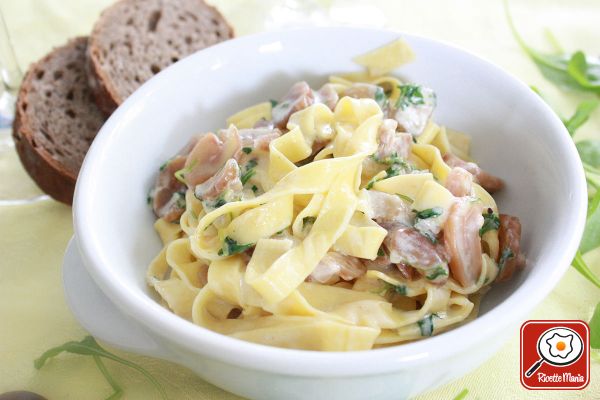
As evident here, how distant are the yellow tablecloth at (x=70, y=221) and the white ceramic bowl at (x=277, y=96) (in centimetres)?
34

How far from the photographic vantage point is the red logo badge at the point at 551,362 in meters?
2.63

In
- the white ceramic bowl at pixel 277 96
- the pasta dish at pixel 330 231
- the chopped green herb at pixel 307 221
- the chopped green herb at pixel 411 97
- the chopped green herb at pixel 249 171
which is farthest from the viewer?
the chopped green herb at pixel 411 97

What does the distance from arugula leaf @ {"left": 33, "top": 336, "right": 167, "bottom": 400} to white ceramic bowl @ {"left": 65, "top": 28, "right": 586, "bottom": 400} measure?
0.30m

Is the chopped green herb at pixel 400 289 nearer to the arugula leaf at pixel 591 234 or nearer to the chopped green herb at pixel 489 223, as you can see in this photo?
the chopped green herb at pixel 489 223

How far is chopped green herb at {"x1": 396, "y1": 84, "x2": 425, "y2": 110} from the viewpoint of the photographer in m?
3.12

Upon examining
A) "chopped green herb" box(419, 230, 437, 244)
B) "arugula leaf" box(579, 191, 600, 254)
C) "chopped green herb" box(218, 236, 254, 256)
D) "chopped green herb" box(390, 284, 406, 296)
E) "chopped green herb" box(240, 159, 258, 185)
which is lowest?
"arugula leaf" box(579, 191, 600, 254)

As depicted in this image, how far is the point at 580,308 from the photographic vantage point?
3023mm

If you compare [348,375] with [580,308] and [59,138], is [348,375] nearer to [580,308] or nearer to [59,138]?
[580,308]

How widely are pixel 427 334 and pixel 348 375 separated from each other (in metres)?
0.56

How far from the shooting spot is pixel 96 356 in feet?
9.29

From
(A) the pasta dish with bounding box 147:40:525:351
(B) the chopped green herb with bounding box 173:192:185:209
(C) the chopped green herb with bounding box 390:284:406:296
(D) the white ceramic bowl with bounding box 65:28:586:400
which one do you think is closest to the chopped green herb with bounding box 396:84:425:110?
(A) the pasta dish with bounding box 147:40:525:351

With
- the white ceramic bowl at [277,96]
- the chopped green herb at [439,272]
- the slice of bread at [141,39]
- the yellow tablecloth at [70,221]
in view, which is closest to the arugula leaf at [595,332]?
the yellow tablecloth at [70,221]

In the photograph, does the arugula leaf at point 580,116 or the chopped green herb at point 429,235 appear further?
the arugula leaf at point 580,116

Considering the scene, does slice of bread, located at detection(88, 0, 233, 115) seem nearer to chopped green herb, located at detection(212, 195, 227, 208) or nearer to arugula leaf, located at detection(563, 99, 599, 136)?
chopped green herb, located at detection(212, 195, 227, 208)
